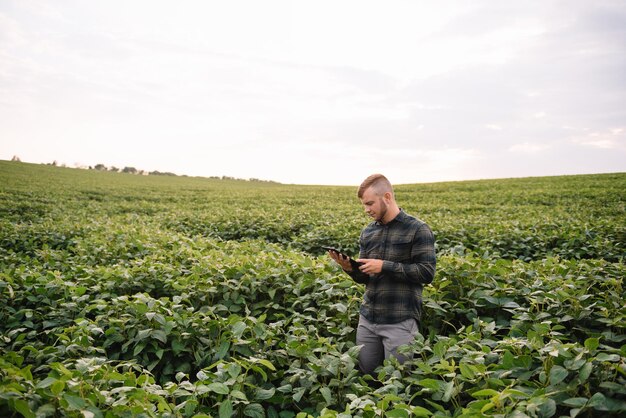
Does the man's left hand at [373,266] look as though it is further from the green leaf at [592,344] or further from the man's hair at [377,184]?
the green leaf at [592,344]

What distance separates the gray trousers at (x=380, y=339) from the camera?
3.75m

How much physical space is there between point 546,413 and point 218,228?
11912 mm

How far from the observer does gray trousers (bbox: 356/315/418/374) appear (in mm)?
3754

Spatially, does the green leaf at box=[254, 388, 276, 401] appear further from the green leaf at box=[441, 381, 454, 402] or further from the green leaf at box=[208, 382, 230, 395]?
the green leaf at box=[441, 381, 454, 402]

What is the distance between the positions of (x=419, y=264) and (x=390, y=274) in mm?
294

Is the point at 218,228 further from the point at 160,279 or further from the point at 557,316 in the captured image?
the point at 557,316

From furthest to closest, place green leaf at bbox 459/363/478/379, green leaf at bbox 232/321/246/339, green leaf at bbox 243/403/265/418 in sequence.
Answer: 1. green leaf at bbox 232/321/246/339
2. green leaf at bbox 243/403/265/418
3. green leaf at bbox 459/363/478/379

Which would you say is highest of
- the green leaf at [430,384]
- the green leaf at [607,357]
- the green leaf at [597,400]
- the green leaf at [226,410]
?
the green leaf at [607,357]

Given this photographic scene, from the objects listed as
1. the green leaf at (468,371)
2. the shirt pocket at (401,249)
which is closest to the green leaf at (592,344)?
the green leaf at (468,371)

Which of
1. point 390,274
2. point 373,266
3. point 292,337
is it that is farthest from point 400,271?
point 292,337

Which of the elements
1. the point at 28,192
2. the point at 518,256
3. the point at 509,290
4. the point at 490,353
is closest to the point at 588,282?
the point at 509,290

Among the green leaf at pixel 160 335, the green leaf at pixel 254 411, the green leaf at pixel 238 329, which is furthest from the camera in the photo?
the green leaf at pixel 160 335

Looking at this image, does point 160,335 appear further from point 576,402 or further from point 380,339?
point 576,402

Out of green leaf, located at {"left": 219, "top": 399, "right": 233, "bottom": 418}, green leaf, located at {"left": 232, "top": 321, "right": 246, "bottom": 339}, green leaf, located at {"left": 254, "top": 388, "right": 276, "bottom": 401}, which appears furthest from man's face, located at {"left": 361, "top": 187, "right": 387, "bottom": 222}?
green leaf, located at {"left": 219, "top": 399, "right": 233, "bottom": 418}
